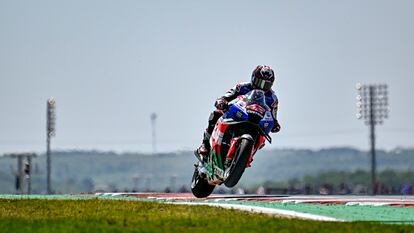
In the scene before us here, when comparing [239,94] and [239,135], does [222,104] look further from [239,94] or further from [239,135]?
[239,135]

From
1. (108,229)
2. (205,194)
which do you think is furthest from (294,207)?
(108,229)

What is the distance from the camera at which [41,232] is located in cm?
2103

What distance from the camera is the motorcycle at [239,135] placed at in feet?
91.9

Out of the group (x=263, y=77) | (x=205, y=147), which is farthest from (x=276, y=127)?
(x=205, y=147)

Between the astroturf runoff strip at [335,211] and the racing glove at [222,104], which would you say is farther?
the racing glove at [222,104]

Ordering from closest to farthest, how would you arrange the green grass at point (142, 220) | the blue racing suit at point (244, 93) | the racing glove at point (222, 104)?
the green grass at point (142, 220) < the blue racing suit at point (244, 93) < the racing glove at point (222, 104)

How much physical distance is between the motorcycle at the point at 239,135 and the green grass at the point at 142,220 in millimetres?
2288

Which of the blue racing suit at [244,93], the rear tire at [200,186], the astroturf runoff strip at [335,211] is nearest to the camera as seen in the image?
the astroturf runoff strip at [335,211]

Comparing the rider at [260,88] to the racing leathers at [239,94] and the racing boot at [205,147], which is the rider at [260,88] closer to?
the racing leathers at [239,94]

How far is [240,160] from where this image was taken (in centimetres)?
2786

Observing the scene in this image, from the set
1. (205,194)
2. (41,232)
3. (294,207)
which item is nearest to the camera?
(41,232)

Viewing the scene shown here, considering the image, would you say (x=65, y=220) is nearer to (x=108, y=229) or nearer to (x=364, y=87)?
(x=108, y=229)

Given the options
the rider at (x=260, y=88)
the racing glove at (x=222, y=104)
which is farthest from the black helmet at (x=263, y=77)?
the racing glove at (x=222, y=104)

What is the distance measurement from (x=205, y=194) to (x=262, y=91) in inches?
176
